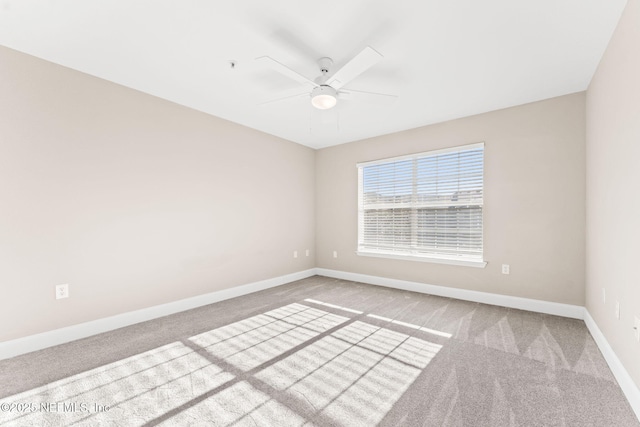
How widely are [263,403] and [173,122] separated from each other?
10.1ft

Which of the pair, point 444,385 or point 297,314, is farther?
point 297,314

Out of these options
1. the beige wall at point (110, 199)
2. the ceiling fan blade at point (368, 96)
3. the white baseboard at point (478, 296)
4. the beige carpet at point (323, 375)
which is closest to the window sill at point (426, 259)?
the white baseboard at point (478, 296)

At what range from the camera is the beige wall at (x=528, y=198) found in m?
3.04

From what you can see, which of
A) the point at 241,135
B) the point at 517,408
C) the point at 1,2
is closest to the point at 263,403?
the point at 517,408

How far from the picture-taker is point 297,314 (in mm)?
3201

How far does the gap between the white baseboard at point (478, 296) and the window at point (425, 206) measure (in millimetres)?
393

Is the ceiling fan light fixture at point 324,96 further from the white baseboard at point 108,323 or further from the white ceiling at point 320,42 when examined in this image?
the white baseboard at point 108,323

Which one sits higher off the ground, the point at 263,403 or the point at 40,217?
the point at 40,217

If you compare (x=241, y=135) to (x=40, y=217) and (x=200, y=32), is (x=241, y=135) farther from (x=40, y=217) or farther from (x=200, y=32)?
(x=40, y=217)

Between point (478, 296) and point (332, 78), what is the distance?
3.21 metres

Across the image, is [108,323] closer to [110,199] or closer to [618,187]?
[110,199]

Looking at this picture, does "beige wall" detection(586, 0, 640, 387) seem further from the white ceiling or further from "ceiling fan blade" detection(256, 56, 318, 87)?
"ceiling fan blade" detection(256, 56, 318, 87)

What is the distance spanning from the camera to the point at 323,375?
197 cm

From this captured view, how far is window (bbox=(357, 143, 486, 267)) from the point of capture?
370 cm
